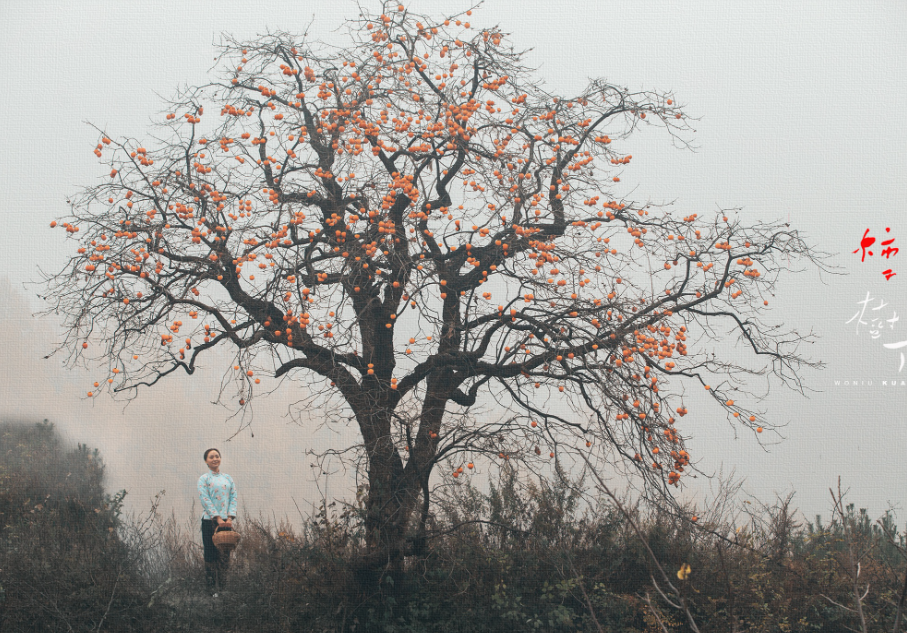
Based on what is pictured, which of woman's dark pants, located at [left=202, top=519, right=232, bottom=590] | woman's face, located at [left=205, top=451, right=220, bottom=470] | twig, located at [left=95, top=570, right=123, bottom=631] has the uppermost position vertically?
woman's face, located at [left=205, top=451, right=220, bottom=470]

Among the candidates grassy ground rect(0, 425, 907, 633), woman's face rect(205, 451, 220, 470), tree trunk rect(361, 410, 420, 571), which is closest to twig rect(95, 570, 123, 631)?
grassy ground rect(0, 425, 907, 633)

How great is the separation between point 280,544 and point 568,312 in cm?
307

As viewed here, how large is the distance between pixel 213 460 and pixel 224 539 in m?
0.72

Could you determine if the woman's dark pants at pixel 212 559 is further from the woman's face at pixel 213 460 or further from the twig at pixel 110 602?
the twig at pixel 110 602

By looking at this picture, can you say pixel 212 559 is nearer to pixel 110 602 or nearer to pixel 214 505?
pixel 214 505

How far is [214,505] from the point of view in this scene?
654 centimetres

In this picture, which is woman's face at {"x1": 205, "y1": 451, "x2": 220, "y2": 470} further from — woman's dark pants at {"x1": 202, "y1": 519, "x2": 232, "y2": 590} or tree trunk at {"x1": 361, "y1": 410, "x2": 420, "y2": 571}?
tree trunk at {"x1": 361, "y1": 410, "x2": 420, "y2": 571}

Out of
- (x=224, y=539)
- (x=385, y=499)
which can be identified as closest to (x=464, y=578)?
(x=385, y=499)

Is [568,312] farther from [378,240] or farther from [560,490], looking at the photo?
[560,490]

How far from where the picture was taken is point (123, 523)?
644cm

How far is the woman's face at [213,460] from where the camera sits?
6598mm

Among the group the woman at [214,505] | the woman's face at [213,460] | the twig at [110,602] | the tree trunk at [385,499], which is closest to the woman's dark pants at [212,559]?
the woman at [214,505]

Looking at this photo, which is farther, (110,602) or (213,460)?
(213,460)

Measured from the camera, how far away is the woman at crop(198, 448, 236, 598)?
255 inches
